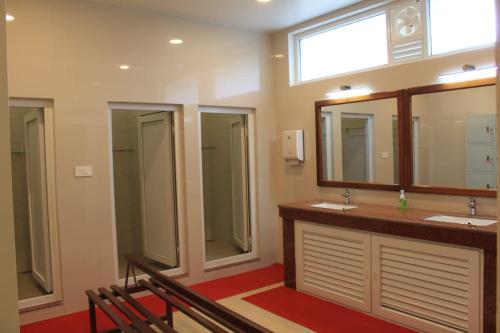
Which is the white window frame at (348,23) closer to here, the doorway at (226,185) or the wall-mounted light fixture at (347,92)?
the wall-mounted light fixture at (347,92)

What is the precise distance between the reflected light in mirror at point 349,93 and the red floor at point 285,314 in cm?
200

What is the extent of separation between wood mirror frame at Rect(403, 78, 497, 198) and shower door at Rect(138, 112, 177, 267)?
2.35 metres

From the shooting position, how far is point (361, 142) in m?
4.11

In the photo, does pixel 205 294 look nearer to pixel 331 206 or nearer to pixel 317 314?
pixel 317 314

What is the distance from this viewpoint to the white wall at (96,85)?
3523 millimetres

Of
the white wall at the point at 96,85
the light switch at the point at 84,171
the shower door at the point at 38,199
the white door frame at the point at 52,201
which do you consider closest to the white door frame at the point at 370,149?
the white wall at the point at 96,85

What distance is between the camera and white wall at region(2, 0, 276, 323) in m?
3.52

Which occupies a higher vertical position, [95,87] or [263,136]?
[95,87]

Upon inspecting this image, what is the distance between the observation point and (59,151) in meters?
3.60

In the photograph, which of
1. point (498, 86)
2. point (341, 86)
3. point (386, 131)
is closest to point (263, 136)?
point (341, 86)

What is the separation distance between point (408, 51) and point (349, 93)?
0.67 m

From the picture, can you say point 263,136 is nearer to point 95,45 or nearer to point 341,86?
point 341,86

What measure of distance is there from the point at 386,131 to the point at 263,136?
1.57 m

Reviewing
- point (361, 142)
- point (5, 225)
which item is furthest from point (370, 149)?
point (5, 225)
